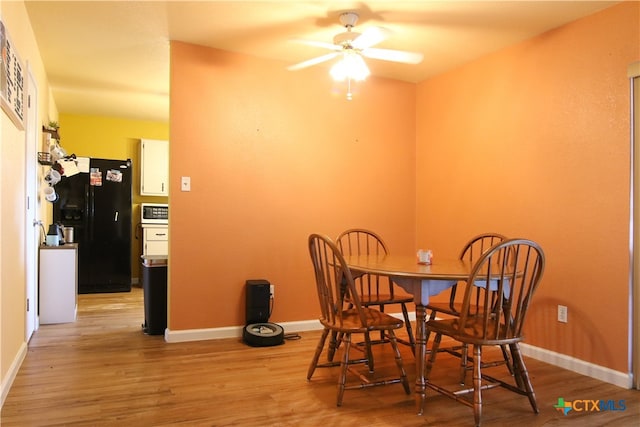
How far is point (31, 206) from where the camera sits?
3412mm

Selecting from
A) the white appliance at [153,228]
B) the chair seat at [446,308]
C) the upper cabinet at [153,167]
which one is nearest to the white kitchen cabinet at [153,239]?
the white appliance at [153,228]

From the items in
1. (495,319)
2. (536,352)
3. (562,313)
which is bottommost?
(536,352)

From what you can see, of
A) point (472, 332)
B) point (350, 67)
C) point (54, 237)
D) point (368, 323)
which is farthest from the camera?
point (54, 237)

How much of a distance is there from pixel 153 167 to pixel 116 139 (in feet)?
2.14

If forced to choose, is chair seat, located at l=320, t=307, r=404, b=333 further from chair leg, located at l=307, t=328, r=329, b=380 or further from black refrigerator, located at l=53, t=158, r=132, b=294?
black refrigerator, located at l=53, t=158, r=132, b=294

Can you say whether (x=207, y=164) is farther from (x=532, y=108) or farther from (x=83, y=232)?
(x=83, y=232)

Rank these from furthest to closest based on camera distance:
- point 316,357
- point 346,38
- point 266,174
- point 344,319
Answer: point 266,174 < point 346,38 < point 316,357 < point 344,319

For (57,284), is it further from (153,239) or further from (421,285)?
(421,285)

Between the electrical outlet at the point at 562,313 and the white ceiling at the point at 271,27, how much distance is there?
189 centimetres

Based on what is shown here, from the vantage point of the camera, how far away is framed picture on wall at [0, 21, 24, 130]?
2.15m

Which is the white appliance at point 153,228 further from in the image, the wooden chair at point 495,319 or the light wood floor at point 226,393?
the wooden chair at point 495,319

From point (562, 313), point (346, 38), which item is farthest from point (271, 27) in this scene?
point (562, 313)

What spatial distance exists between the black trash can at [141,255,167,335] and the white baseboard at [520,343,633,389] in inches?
109

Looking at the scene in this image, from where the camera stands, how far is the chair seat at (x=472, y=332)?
6.59 ft
